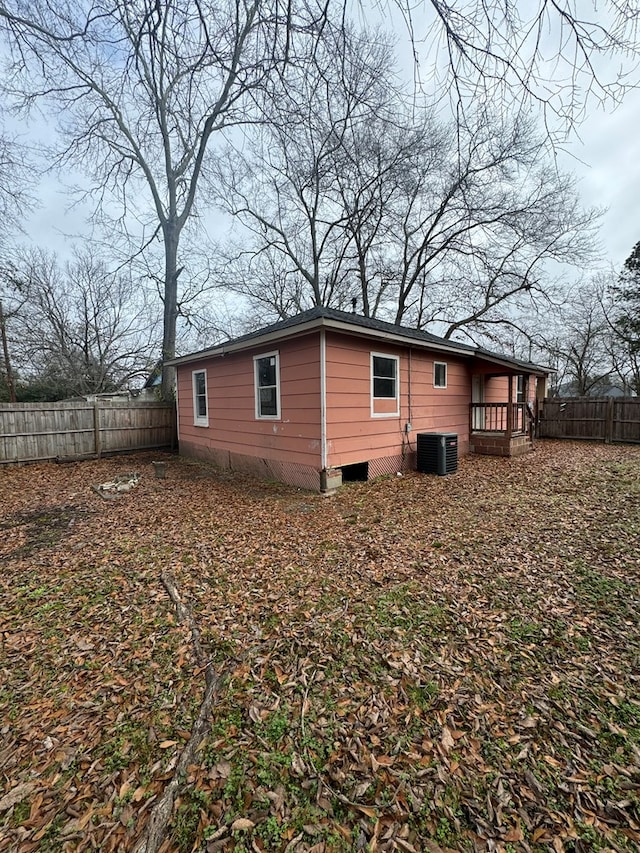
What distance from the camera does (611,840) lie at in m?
1.37

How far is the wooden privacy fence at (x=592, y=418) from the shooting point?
38.4ft

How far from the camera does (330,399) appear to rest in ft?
21.0

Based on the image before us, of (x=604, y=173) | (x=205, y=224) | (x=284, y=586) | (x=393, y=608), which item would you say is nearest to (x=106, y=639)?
(x=284, y=586)

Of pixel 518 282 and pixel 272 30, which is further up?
pixel 518 282

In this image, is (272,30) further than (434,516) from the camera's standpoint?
No

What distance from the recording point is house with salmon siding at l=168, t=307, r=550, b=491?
254 inches

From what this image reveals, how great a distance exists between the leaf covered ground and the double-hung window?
3240 mm

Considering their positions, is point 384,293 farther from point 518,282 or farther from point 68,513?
point 68,513

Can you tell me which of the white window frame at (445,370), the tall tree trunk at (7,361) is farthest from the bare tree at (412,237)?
the tall tree trunk at (7,361)

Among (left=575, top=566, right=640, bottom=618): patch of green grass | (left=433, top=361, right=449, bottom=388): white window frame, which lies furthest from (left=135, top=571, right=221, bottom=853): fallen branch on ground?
(left=433, top=361, right=449, bottom=388): white window frame

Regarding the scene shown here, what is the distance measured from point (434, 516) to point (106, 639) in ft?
13.1

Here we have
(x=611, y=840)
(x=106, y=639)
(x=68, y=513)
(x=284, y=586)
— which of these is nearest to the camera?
(x=611, y=840)

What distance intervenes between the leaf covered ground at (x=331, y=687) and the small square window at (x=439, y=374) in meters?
5.10

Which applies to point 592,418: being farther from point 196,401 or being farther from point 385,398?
point 196,401
